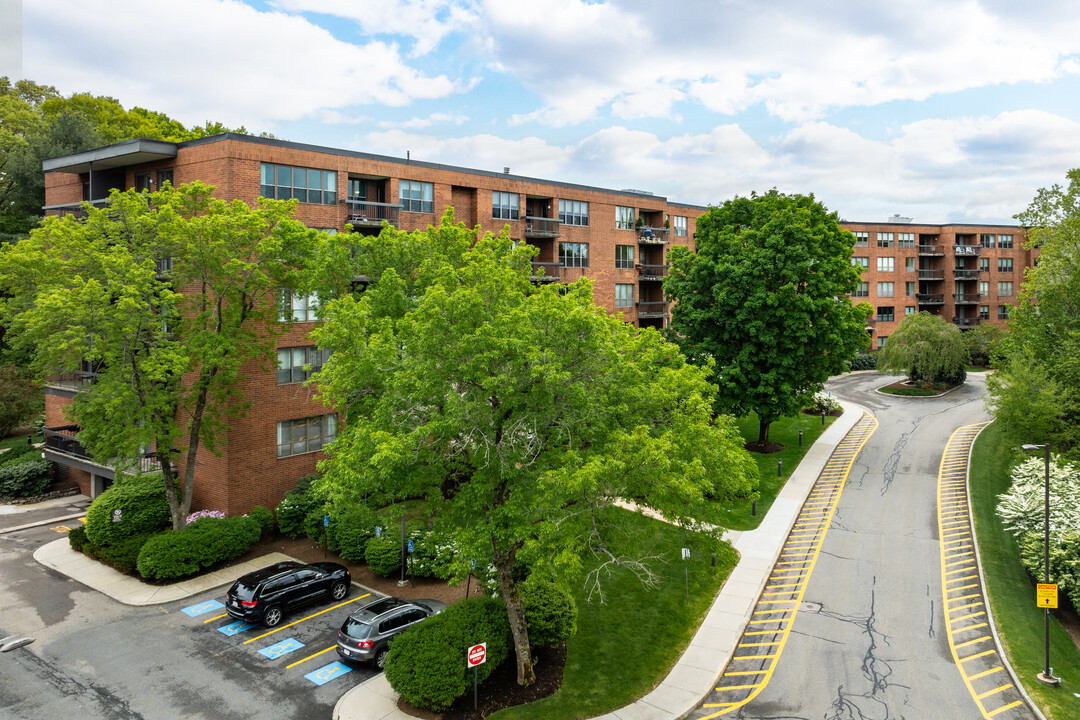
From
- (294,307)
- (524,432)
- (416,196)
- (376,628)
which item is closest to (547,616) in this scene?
(376,628)

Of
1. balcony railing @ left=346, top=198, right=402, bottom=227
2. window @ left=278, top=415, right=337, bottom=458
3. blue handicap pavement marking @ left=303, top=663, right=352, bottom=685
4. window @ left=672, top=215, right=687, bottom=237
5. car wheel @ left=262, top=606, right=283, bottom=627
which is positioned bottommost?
blue handicap pavement marking @ left=303, top=663, right=352, bottom=685

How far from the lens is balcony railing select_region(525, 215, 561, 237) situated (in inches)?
1702

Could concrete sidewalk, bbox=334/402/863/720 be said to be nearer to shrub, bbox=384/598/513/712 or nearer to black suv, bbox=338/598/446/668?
black suv, bbox=338/598/446/668

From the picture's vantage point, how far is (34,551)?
2806 centimetres

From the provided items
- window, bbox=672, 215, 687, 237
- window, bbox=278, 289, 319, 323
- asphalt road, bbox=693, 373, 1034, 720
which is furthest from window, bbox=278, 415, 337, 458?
window, bbox=672, 215, 687, 237

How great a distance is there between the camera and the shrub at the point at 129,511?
26744mm

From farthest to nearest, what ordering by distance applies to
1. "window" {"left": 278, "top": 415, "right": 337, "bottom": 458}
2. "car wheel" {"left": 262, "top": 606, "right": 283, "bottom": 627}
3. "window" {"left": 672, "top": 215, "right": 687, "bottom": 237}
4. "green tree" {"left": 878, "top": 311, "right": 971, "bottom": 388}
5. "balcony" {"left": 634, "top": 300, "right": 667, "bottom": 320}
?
1. "green tree" {"left": 878, "top": 311, "right": 971, "bottom": 388}
2. "window" {"left": 672, "top": 215, "right": 687, "bottom": 237}
3. "balcony" {"left": 634, "top": 300, "right": 667, "bottom": 320}
4. "window" {"left": 278, "top": 415, "right": 337, "bottom": 458}
5. "car wheel" {"left": 262, "top": 606, "right": 283, "bottom": 627}

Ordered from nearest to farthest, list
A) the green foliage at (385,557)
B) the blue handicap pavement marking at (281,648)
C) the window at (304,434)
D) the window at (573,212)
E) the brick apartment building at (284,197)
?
the blue handicap pavement marking at (281,648), the green foliage at (385,557), the brick apartment building at (284,197), the window at (304,434), the window at (573,212)

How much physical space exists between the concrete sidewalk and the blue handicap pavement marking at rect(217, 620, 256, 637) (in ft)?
18.8

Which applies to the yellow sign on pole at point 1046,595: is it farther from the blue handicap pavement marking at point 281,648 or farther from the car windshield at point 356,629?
the blue handicap pavement marking at point 281,648

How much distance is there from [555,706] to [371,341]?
1022 centimetres

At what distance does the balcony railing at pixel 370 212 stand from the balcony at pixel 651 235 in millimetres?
22711

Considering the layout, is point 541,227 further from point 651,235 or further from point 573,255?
point 651,235

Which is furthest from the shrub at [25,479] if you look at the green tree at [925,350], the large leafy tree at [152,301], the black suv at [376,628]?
the green tree at [925,350]
